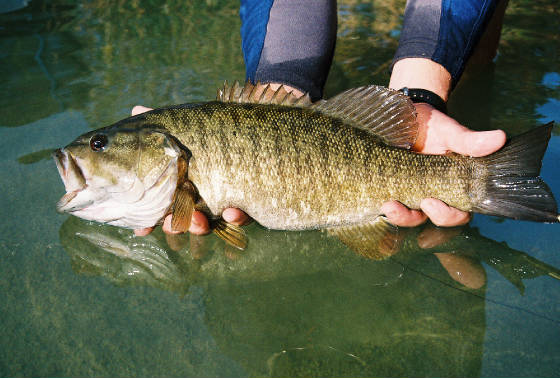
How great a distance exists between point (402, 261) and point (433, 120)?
92cm

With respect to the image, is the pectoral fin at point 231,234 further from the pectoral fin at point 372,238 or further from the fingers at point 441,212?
the fingers at point 441,212

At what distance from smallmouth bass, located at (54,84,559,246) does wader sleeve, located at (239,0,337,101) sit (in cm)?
94

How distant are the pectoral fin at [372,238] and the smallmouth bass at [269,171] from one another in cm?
8

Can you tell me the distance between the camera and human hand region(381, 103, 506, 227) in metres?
2.42

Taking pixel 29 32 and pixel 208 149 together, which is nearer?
pixel 208 149

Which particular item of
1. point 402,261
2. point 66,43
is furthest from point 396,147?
point 66,43

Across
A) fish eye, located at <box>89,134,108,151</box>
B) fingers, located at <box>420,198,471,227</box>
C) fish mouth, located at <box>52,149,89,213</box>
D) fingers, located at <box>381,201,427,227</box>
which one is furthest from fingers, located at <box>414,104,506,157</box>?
fish mouth, located at <box>52,149,89,213</box>

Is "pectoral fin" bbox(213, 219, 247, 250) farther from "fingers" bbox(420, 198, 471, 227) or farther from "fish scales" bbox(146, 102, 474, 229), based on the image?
"fingers" bbox(420, 198, 471, 227)

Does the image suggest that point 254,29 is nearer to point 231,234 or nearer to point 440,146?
point 440,146

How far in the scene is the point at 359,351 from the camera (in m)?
2.04

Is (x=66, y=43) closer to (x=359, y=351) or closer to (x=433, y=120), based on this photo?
(x=433, y=120)

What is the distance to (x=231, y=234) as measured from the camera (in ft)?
8.27

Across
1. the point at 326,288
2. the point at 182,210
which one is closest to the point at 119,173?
the point at 182,210

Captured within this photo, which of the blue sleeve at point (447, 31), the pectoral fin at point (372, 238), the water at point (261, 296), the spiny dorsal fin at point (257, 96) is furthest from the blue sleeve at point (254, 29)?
the pectoral fin at point (372, 238)
